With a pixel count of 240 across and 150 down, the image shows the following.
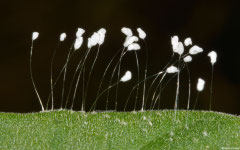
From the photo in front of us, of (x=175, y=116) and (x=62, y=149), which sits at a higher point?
(x=175, y=116)

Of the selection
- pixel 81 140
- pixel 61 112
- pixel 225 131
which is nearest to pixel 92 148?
pixel 81 140

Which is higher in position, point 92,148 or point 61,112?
point 61,112

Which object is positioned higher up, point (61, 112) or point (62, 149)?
point (61, 112)

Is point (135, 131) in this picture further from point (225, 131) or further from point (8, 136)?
point (8, 136)

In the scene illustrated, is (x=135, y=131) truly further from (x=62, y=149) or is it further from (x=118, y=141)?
(x=62, y=149)

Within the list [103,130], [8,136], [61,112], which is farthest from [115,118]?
[8,136]

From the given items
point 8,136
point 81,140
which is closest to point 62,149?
point 81,140

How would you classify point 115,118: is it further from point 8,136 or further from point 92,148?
point 8,136

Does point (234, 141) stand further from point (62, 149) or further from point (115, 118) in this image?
point (62, 149)
